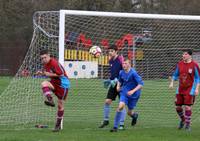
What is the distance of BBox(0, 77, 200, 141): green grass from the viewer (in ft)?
35.5

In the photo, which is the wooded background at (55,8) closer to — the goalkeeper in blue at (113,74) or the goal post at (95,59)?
the goal post at (95,59)

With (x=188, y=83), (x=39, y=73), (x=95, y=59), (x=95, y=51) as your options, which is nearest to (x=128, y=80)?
(x=188, y=83)

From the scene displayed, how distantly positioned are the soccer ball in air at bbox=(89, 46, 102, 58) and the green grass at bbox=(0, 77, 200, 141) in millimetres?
1495

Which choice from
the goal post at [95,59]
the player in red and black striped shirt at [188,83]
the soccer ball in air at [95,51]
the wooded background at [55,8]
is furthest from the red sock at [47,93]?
the wooded background at [55,8]

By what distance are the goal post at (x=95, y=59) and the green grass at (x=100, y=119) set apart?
3cm

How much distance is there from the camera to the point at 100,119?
1430cm

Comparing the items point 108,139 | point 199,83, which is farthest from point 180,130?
point 108,139

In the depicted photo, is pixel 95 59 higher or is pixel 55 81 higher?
pixel 95 59

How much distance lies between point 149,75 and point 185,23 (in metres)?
2.28

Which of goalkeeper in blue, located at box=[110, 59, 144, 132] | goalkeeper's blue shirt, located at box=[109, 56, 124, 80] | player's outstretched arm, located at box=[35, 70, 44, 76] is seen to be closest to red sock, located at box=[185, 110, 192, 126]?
goalkeeper in blue, located at box=[110, 59, 144, 132]

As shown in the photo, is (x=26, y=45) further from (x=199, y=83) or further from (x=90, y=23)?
(x=199, y=83)

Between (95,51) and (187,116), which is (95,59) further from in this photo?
(187,116)

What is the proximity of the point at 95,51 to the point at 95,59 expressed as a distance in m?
1.75

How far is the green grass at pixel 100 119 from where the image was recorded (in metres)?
10.8
